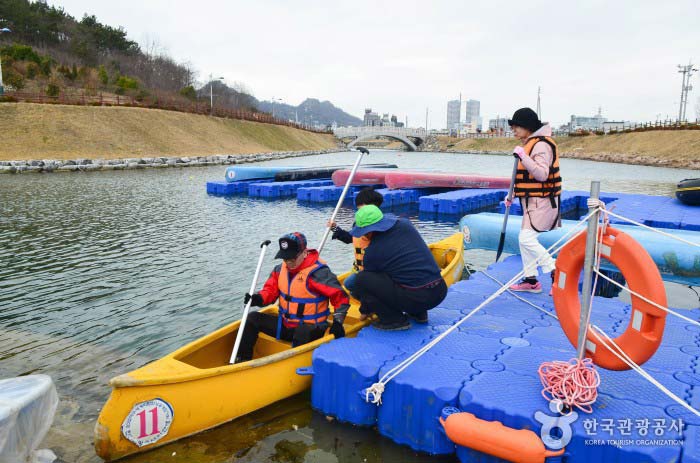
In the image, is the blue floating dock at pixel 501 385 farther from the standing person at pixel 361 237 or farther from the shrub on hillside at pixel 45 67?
the shrub on hillside at pixel 45 67

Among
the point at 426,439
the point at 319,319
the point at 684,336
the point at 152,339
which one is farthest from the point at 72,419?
the point at 684,336

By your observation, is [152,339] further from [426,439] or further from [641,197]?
[641,197]

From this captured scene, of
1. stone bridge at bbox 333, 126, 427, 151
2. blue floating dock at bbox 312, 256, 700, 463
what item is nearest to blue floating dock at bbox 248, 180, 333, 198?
blue floating dock at bbox 312, 256, 700, 463

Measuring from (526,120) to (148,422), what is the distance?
606cm

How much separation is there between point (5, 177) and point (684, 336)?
33557 millimetres

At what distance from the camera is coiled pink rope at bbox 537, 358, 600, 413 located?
4.49 m

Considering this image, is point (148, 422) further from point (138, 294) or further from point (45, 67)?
point (45, 67)

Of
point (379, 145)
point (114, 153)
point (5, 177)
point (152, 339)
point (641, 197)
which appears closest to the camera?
point (152, 339)

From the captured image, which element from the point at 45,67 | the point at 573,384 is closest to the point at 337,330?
the point at 573,384

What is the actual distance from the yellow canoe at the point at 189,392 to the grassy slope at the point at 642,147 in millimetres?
60802

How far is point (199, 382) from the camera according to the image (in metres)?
5.29

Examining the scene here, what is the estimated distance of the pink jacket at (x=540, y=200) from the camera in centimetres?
713

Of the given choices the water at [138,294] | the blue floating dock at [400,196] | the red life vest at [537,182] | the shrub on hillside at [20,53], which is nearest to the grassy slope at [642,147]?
the blue floating dock at [400,196]

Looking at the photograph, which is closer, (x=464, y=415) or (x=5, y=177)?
(x=464, y=415)
